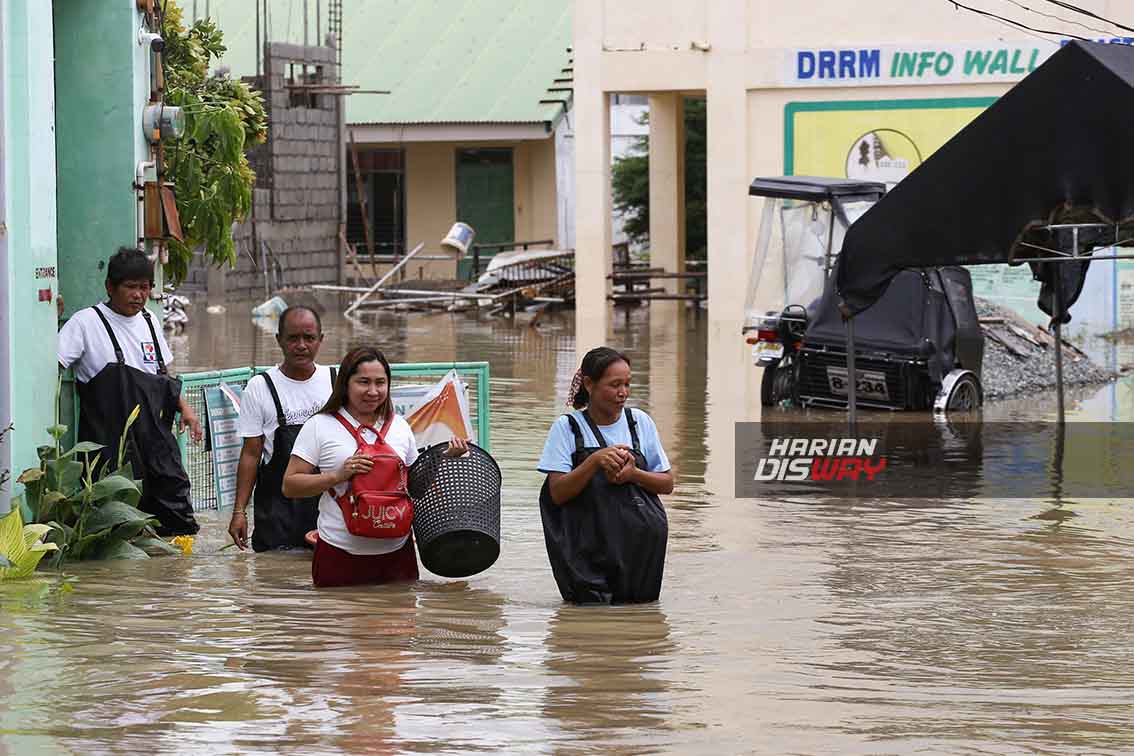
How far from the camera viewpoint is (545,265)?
117 feet

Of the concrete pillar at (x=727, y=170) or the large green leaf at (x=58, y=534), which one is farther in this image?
the concrete pillar at (x=727, y=170)

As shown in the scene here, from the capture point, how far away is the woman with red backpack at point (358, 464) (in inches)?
309

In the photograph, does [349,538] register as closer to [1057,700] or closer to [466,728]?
[466,728]

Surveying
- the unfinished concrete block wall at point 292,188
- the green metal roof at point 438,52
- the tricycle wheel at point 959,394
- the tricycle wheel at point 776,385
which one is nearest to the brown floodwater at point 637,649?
the tricycle wheel at point 959,394

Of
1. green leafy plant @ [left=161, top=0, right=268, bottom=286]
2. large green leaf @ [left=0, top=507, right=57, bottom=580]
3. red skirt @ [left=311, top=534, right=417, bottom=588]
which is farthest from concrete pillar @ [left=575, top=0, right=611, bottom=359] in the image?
red skirt @ [left=311, top=534, right=417, bottom=588]

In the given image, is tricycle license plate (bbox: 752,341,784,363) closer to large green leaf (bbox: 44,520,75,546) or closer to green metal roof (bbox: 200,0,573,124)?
large green leaf (bbox: 44,520,75,546)

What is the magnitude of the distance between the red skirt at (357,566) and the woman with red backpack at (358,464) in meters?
0.03

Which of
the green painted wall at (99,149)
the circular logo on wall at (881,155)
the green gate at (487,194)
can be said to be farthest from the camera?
the green gate at (487,194)

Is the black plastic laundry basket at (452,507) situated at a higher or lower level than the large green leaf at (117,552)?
higher

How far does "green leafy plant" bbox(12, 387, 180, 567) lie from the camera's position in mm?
9094

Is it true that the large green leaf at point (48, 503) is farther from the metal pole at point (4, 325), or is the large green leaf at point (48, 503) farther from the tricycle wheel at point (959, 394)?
the tricycle wheel at point (959, 394)

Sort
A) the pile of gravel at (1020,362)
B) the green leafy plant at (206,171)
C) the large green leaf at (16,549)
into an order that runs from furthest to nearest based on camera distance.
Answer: the pile of gravel at (1020,362) < the green leafy plant at (206,171) < the large green leaf at (16,549)

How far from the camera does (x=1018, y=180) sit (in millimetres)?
12219

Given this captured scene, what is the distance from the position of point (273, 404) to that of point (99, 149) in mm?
2768
